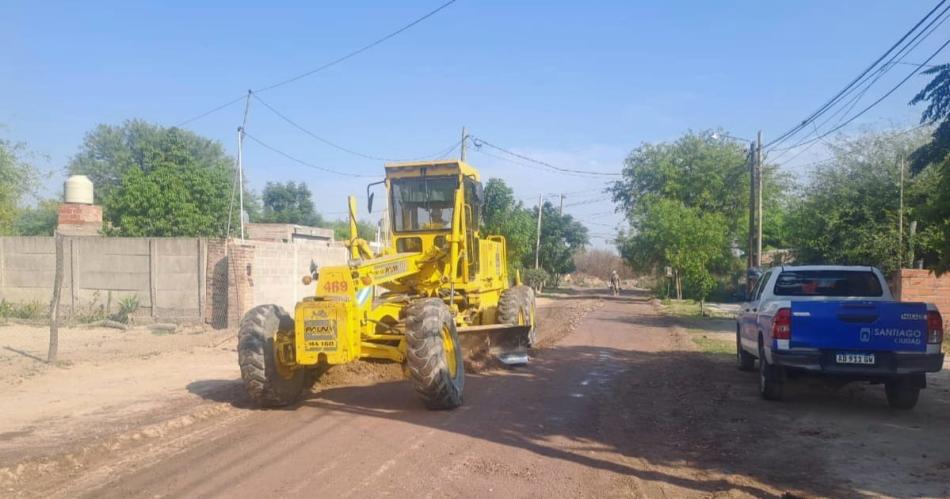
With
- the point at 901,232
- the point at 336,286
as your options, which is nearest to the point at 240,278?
the point at 336,286

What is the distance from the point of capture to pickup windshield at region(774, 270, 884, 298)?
436 inches

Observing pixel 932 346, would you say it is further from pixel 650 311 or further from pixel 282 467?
pixel 650 311

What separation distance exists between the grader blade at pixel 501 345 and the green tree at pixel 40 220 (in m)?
39.5

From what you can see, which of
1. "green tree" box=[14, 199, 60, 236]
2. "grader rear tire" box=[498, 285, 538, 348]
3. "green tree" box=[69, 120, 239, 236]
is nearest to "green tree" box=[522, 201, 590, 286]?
"green tree" box=[69, 120, 239, 236]

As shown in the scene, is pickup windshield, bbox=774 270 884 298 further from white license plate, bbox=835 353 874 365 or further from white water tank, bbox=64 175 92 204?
white water tank, bbox=64 175 92 204

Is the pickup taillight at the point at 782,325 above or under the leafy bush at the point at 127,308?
above

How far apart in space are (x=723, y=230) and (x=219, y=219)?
2547 cm

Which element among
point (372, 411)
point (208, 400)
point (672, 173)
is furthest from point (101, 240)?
point (672, 173)

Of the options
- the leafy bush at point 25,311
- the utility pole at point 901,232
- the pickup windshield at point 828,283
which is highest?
the utility pole at point 901,232

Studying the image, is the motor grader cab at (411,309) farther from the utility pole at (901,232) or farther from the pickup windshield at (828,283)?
the utility pole at (901,232)

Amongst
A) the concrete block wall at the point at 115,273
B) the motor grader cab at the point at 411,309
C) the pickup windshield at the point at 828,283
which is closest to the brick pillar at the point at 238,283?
the concrete block wall at the point at 115,273

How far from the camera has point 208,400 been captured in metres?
9.99

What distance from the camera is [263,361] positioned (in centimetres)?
903

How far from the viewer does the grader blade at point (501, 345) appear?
41.4 feet
